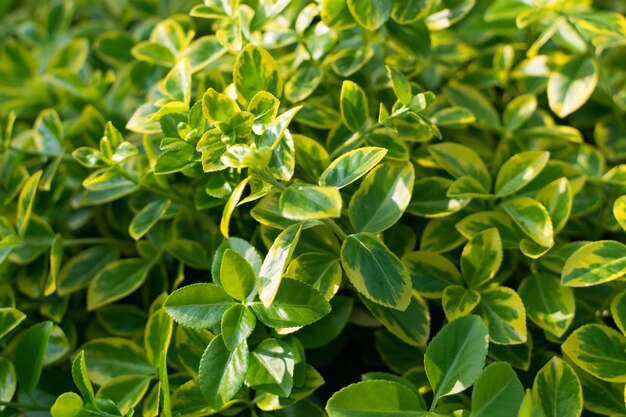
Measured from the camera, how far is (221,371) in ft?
2.32

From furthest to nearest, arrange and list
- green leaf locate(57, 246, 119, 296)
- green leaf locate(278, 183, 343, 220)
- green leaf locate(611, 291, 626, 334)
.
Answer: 1. green leaf locate(57, 246, 119, 296)
2. green leaf locate(611, 291, 626, 334)
3. green leaf locate(278, 183, 343, 220)

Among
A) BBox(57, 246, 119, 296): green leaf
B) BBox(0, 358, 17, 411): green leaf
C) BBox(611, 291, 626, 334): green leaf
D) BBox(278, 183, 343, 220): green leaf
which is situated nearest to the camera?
BBox(278, 183, 343, 220): green leaf

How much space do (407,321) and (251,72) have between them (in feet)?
1.11

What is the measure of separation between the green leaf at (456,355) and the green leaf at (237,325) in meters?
0.18

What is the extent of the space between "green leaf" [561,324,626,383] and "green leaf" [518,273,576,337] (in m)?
0.02

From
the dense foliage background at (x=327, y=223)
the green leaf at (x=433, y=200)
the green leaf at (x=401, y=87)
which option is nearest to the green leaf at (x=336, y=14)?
the dense foliage background at (x=327, y=223)

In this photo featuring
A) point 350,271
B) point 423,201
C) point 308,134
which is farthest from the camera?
point 308,134

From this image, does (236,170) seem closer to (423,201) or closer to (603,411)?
(423,201)

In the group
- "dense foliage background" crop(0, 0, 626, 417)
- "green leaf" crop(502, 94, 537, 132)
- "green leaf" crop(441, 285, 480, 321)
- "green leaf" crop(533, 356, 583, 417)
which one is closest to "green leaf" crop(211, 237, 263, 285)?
"dense foliage background" crop(0, 0, 626, 417)

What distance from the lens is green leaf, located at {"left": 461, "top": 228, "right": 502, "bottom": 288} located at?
2.62 feet

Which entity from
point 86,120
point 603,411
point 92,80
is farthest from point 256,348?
point 92,80

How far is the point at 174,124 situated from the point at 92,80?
470 mm

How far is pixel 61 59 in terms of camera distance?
123cm

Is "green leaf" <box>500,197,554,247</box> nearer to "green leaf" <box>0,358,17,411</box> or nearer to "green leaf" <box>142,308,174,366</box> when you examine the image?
"green leaf" <box>142,308,174,366</box>
